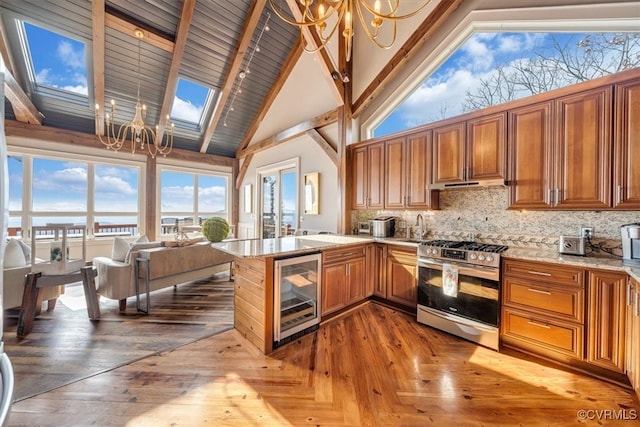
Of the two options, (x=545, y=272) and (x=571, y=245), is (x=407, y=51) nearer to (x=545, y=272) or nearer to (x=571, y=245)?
(x=571, y=245)

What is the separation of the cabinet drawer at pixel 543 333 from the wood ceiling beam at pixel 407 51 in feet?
11.5

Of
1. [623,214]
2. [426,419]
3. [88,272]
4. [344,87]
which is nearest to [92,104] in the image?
[88,272]

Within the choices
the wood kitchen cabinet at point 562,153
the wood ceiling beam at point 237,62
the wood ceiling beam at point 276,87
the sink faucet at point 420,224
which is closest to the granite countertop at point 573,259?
the wood kitchen cabinet at point 562,153

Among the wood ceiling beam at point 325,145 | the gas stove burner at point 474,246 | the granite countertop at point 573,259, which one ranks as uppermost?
the wood ceiling beam at point 325,145

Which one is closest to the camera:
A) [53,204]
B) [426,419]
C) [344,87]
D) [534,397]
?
[426,419]

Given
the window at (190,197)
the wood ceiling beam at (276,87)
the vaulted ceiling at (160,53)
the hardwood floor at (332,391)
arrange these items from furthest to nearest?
the window at (190,197), the wood ceiling beam at (276,87), the vaulted ceiling at (160,53), the hardwood floor at (332,391)

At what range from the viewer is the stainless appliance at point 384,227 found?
12.3ft

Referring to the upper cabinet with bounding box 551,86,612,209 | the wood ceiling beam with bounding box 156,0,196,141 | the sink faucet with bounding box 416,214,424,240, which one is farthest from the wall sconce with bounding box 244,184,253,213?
the upper cabinet with bounding box 551,86,612,209

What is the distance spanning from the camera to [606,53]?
2.45m

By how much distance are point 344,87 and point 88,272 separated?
451 centimetres

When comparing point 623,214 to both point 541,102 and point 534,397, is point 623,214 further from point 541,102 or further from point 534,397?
point 534,397

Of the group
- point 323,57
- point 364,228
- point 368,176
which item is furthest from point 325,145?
point 364,228

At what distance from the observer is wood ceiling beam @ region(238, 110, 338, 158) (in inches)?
179

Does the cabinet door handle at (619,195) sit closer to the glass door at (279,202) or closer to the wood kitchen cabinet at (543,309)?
the wood kitchen cabinet at (543,309)
